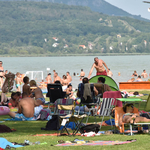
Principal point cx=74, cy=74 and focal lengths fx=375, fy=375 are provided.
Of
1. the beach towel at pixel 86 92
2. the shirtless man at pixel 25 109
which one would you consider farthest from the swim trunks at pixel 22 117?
the beach towel at pixel 86 92

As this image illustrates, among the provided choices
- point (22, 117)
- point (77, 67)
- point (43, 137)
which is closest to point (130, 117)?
point (43, 137)

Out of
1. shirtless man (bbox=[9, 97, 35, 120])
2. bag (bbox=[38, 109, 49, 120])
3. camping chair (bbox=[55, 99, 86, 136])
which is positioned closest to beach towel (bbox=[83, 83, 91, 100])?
bag (bbox=[38, 109, 49, 120])

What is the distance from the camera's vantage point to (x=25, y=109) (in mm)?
9000

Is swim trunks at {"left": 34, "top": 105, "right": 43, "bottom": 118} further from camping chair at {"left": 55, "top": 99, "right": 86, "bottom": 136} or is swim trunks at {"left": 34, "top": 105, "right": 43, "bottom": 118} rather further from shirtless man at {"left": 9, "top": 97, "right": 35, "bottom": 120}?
camping chair at {"left": 55, "top": 99, "right": 86, "bottom": 136}

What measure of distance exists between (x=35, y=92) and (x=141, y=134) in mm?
5018

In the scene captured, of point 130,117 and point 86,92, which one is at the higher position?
point 86,92

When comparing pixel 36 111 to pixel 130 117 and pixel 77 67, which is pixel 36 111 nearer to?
pixel 130 117

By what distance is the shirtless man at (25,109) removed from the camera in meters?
8.84

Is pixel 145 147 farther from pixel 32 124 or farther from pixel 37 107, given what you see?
pixel 37 107

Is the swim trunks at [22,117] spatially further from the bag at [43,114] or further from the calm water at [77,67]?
the calm water at [77,67]

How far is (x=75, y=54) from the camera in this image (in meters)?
186

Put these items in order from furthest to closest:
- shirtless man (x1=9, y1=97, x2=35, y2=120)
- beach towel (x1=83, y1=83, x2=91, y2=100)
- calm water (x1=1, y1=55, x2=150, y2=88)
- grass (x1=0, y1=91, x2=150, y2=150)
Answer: calm water (x1=1, y1=55, x2=150, y2=88), beach towel (x1=83, y1=83, x2=91, y2=100), shirtless man (x1=9, y1=97, x2=35, y2=120), grass (x1=0, y1=91, x2=150, y2=150)

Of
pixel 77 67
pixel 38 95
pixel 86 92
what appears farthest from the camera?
pixel 77 67

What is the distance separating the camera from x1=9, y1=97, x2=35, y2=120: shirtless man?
8.84m
